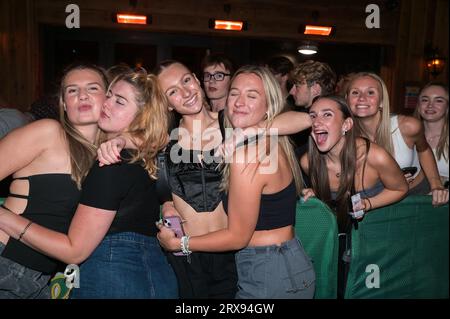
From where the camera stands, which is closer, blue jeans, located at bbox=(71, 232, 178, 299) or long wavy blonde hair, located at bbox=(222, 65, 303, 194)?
blue jeans, located at bbox=(71, 232, 178, 299)

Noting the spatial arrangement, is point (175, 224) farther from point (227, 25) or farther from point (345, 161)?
point (227, 25)

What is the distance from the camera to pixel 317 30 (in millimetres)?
7914

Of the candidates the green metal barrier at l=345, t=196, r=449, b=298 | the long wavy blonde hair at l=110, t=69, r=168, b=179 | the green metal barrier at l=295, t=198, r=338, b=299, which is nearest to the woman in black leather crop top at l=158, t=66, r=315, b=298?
the green metal barrier at l=295, t=198, r=338, b=299

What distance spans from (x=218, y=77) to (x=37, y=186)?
2.47 m

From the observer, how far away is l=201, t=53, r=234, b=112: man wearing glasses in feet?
12.9

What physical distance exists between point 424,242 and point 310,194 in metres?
0.83

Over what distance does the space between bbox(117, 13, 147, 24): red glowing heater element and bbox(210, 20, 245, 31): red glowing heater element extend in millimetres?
1352

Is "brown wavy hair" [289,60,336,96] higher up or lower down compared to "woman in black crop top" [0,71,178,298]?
higher up

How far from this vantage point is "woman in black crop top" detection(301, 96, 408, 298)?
2561 millimetres

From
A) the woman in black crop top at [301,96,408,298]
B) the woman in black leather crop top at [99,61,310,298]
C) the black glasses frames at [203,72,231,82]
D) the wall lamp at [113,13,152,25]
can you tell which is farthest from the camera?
the wall lamp at [113,13,152,25]

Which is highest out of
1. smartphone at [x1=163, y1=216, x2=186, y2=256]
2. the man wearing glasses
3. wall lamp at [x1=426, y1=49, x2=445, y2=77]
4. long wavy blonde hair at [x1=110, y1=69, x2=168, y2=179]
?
wall lamp at [x1=426, y1=49, x2=445, y2=77]

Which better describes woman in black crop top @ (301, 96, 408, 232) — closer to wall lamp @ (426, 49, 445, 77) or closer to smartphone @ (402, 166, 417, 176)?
smartphone @ (402, 166, 417, 176)

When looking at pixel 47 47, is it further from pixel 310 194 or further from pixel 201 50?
pixel 310 194

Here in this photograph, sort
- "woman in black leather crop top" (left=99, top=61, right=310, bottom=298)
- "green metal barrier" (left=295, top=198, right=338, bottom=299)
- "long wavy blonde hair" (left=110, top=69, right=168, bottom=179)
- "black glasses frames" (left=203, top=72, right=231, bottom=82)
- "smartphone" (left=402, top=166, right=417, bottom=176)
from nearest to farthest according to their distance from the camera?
"long wavy blonde hair" (left=110, top=69, right=168, bottom=179), "woman in black leather crop top" (left=99, top=61, right=310, bottom=298), "green metal barrier" (left=295, top=198, right=338, bottom=299), "smartphone" (left=402, top=166, right=417, bottom=176), "black glasses frames" (left=203, top=72, right=231, bottom=82)
